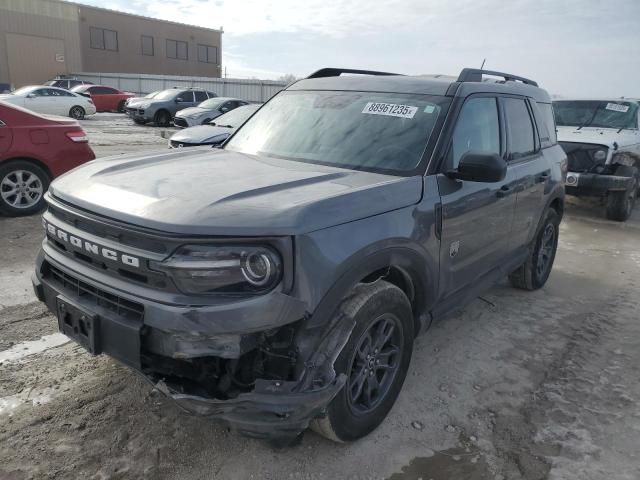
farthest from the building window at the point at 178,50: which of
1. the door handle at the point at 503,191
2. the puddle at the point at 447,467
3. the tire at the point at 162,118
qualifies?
the puddle at the point at 447,467

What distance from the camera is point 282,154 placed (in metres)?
3.56

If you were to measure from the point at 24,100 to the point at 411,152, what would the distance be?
20758 millimetres

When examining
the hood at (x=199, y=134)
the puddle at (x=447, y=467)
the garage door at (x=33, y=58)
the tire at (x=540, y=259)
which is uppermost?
the garage door at (x=33, y=58)

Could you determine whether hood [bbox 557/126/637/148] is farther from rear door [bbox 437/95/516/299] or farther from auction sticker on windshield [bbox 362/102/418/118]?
auction sticker on windshield [bbox 362/102/418/118]

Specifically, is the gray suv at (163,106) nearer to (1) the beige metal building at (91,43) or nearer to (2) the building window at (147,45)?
(1) the beige metal building at (91,43)

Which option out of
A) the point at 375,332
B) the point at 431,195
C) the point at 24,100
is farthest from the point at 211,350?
the point at 24,100

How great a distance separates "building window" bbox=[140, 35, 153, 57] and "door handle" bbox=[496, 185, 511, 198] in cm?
5360

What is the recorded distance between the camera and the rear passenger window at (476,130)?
3.38m

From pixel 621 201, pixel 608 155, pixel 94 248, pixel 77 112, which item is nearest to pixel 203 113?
pixel 77 112

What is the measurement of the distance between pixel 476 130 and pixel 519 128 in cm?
91

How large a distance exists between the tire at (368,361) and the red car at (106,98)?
27.9 m

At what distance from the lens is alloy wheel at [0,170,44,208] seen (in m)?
6.61

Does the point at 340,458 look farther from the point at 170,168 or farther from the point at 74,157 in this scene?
the point at 74,157

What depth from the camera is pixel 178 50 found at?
53.8 m
